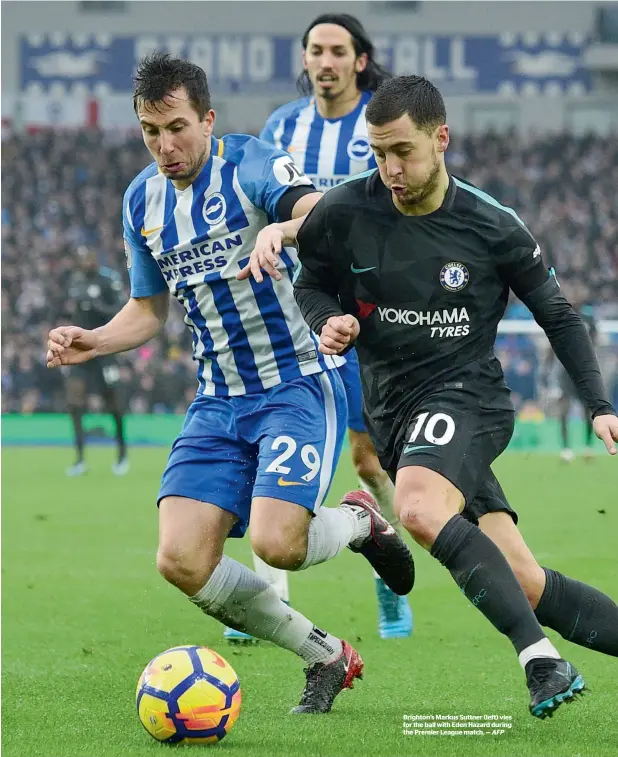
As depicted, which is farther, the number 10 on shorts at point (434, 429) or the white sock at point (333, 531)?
the white sock at point (333, 531)

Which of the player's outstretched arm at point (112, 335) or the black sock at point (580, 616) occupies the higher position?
the player's outstretched arm at point (112, 335)

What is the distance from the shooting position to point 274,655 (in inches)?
226

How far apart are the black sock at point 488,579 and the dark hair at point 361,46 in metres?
3.25

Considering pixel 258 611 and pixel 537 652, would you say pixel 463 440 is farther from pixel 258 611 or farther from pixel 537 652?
pixel 258 611

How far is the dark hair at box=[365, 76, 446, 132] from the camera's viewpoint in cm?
415

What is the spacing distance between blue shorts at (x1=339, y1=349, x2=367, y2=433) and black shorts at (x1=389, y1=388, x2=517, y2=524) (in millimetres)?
1798

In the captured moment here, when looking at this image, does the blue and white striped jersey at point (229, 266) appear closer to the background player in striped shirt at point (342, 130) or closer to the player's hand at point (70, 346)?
the player's hand at point (70, 346)

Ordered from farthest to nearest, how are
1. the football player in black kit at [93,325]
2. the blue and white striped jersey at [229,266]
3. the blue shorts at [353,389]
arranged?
the football player in black kit at [93,325] → the blue shorts at [353,389] → the blue and white striped jersey at [229,266]

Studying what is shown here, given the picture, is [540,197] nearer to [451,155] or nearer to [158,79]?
[451,155]

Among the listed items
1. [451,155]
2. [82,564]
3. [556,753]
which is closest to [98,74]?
[451,155]

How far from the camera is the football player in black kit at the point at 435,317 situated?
13.6 feet

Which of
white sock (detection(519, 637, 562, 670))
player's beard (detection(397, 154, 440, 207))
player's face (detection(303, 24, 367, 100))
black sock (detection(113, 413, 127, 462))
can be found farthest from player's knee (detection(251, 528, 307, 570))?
black sock (detection(113, 413, 127, 462))

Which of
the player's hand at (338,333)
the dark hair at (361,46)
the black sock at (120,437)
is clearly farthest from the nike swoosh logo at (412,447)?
the black sock at (120,437)

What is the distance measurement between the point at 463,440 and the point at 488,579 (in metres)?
0.49
